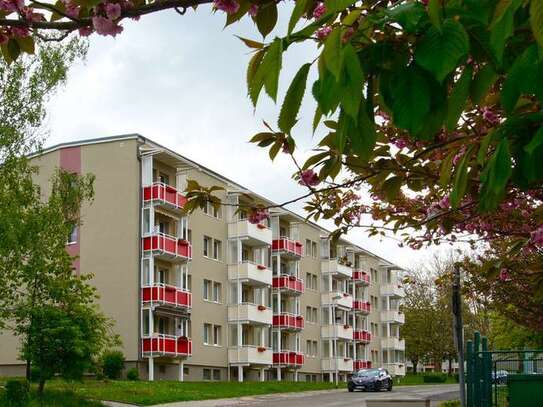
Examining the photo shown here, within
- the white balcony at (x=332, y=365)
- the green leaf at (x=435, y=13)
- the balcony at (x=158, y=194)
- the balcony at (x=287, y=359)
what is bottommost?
the white balcony at (x=332, y=365)

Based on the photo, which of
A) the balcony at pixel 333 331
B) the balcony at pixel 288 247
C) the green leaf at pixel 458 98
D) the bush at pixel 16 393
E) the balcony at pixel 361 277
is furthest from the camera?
the balcony at pixel 361 277

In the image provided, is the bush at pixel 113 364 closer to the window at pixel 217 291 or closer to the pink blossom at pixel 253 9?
the window at pixel 217 291

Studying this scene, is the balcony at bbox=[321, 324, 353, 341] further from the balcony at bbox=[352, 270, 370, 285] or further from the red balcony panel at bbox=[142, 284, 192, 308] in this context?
the red balcony panel at bbox=[142, 284, 192, 308]

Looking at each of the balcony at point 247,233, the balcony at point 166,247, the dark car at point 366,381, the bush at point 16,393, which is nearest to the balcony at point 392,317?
the balcony at point 247,233

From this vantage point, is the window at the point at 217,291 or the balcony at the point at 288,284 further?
the balcony at the point at 288,284

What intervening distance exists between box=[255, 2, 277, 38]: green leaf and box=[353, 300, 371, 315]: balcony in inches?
2854

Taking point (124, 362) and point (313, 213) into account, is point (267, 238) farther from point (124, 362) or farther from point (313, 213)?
point (313, 213)

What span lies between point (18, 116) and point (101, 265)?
1648 cm

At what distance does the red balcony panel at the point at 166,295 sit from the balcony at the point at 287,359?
42.7 ft

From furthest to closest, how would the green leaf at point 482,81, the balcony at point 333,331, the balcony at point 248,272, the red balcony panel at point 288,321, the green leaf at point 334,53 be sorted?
1. the balcony at point 333,331
2. the red balcony panel at point 288,321
3. the balcony at point 248,272
4. the green leaf at point 482,81
5. the green leaf at point 334,53

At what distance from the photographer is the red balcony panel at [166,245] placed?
141ft

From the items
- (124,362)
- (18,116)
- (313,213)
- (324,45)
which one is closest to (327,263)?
(124,362)

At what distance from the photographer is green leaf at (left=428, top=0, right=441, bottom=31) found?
1.81 meters

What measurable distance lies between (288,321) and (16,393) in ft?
115
